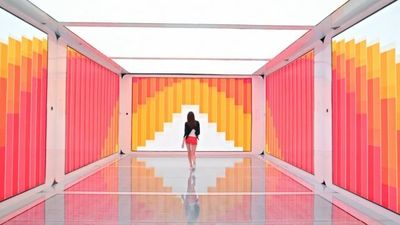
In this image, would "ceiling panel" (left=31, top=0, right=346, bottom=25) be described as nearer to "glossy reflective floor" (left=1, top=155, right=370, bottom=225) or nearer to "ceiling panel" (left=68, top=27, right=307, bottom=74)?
"ceiling panel" (left=68, top=27, right=307, bottom=74)

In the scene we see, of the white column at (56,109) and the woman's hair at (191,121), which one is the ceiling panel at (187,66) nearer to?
the woman's hair at (191,121)

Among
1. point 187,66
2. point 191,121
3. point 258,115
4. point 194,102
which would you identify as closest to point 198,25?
point 191,121

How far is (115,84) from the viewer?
1429 centimetres

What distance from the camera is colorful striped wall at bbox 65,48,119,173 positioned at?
9148 mm

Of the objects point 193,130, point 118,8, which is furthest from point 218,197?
point 193,130

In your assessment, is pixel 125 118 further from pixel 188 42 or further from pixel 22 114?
pixel 22 114

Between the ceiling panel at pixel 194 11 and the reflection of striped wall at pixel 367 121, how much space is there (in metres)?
0.98

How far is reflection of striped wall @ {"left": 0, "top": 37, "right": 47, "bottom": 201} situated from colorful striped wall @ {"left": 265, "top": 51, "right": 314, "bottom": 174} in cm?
556

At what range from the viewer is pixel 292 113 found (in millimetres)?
11086

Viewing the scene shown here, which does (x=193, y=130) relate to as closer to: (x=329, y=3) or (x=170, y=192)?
(x=170, y=192)

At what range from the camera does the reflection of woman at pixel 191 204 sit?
5164 millimetres

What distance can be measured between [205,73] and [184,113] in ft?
5.38

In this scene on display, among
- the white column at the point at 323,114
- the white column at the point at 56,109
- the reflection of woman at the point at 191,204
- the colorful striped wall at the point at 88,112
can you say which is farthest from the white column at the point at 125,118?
the white column at the point at 323,114

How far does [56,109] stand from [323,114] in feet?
17.2
